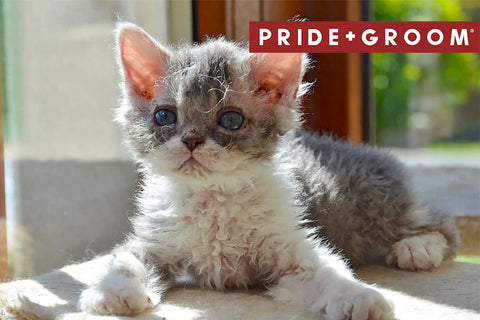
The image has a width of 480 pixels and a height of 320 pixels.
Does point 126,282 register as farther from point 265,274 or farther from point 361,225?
point 361,225

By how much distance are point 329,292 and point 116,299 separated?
1.29ft

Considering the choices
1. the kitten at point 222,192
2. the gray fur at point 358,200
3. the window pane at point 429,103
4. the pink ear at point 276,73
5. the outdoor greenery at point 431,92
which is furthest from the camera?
the outdoor greenery at point 431,92

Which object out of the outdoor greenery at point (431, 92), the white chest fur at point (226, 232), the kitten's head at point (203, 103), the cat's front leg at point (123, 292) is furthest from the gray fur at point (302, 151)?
the outdoor greenery at point (431, 92)

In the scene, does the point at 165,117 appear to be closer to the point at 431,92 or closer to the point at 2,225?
the point at 2,225

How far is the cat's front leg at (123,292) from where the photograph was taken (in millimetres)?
1164

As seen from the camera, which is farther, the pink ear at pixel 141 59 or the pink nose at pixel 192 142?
the pink ear at pixel 141 59

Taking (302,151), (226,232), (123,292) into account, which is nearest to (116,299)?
(123,292)

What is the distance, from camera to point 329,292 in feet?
3.90

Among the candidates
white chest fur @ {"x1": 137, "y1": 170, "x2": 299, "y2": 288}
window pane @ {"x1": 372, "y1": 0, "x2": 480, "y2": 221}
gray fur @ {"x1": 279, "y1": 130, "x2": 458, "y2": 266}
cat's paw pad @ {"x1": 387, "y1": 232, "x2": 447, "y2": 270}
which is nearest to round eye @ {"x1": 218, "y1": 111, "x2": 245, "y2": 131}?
white chest fur @ {"x1": 137, "y1": 170, "x2": 299, "y2": 288}

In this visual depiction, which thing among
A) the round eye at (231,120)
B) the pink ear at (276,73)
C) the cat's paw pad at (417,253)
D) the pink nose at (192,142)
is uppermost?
the pink ear at (276,73)

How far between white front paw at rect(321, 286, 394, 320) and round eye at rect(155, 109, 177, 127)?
1.54 feet

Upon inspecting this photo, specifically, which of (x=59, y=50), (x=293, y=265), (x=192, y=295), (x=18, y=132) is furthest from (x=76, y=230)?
(x=293, y=265)

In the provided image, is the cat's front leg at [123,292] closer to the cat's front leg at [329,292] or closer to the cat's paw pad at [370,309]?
the cat's front leg at [329,292]

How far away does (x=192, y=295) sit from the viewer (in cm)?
133
